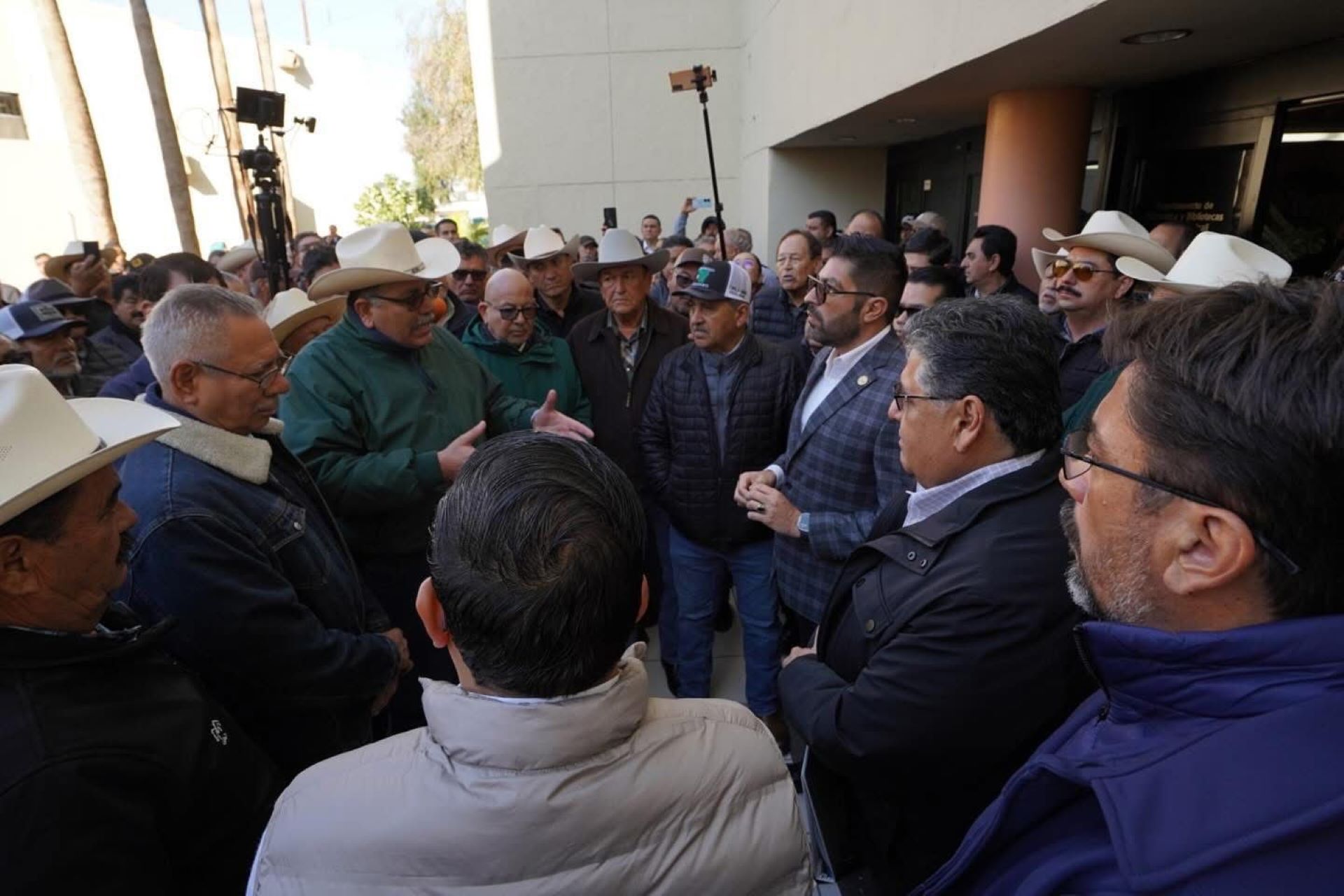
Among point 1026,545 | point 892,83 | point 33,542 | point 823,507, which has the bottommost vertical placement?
point 823,507

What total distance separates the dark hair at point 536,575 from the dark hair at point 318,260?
4.68 metres

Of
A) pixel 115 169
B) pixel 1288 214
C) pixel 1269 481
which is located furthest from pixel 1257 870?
pixel 115 169

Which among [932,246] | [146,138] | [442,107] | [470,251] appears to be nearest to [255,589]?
[470,251]

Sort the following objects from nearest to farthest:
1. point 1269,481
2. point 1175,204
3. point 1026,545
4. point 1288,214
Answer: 1. point 1269,481
2. point 1026,545
3. point 1288,214
4. point 1175,204

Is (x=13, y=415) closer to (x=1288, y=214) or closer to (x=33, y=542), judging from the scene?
(x=33, y=542)

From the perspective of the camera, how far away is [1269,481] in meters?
0.81

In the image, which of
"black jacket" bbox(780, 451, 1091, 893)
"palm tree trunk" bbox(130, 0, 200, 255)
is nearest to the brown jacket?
"black jacket" bbox(780, 451, 1091, 893)

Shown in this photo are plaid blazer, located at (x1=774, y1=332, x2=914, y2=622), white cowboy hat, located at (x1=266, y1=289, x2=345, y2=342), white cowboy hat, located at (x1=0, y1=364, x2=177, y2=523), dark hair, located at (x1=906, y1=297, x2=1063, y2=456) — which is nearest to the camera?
white cowboy hat, located at (x1=0, y1=364, x2=177, y2=523)

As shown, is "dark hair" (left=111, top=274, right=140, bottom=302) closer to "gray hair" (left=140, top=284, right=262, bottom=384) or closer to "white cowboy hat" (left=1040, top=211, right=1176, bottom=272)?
"gray hair" (left=140, top=284, right=262, bottom=384)

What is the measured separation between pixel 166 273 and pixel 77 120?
7813mm

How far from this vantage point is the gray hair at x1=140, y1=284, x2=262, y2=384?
176cm

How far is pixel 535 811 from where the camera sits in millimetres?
826

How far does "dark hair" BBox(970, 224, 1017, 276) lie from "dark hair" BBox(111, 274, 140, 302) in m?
5.06

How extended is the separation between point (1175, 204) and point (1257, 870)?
5.47 metres
